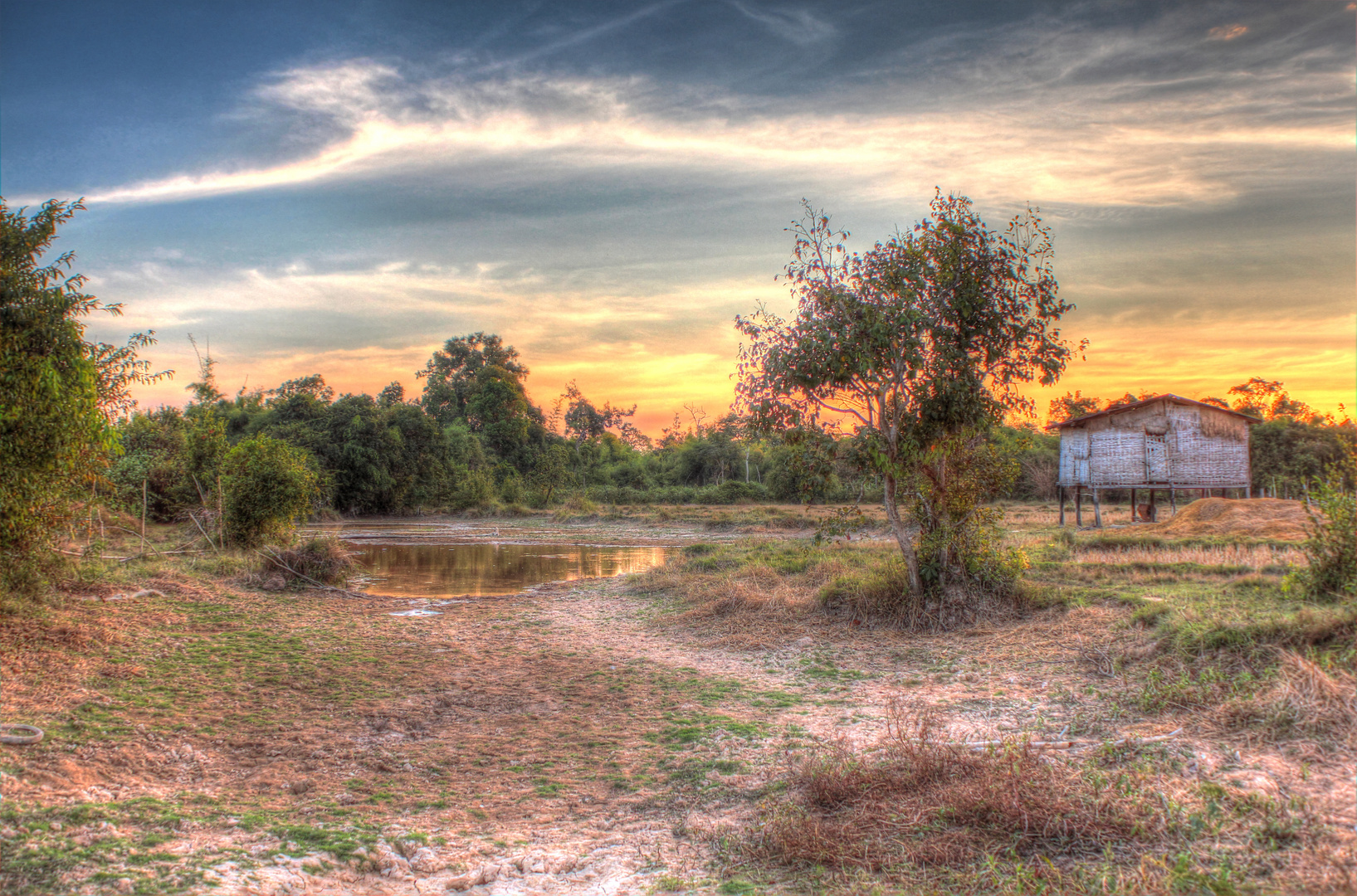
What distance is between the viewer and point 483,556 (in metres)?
28.6

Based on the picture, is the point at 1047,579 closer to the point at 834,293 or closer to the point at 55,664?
the point at 834,293

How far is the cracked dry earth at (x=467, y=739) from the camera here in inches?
178

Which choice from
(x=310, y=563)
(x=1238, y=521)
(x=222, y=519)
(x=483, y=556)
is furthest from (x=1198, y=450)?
Answer: (x=222, y=519)

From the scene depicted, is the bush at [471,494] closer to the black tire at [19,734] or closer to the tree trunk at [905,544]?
the tree trunk at [905,544]

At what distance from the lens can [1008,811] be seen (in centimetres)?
434

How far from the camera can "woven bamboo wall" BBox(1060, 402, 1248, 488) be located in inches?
1012

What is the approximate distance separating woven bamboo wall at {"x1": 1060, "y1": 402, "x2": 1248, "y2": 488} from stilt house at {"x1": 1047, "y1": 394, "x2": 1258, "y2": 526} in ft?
0.08

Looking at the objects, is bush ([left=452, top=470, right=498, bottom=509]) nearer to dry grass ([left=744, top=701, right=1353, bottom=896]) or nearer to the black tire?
the black tire

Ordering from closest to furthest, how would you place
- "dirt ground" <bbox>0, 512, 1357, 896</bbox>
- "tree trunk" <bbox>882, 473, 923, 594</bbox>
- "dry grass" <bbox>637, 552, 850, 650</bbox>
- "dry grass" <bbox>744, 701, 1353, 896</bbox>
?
1. "dry grass" <bbox>744, 701, 1353, 896</bbox>
2. "dirt ground" <bbox>0, 512, 1357, 896</bbox>
3. "tree trunk" <bbox>882, 473, 923, 594</bbox>
4. "dry grass" <bbox>637, 552, 850, 650</bbox>

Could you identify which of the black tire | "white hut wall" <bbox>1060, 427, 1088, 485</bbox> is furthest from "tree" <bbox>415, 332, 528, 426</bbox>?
the black tire

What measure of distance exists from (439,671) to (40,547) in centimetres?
497

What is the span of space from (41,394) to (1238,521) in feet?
87.3

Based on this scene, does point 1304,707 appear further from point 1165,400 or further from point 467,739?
point 1165,400

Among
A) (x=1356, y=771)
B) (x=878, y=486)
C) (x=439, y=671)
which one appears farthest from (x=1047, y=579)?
(x=439, y=671)
